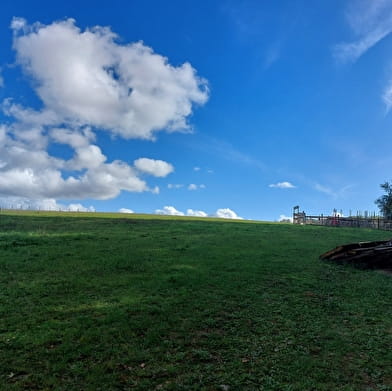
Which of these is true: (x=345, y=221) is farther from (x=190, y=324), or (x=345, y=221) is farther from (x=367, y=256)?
(x=190, y=324)

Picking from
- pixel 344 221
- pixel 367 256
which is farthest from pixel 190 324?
pixel 344 221

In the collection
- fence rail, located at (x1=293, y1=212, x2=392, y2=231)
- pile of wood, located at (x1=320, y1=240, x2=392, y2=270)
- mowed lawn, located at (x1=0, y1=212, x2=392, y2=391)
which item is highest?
fence rail, located at (x1=293, y1=212, x2=392, y2=231)

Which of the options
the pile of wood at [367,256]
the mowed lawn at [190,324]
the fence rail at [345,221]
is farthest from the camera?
the fence rail at [345,221]

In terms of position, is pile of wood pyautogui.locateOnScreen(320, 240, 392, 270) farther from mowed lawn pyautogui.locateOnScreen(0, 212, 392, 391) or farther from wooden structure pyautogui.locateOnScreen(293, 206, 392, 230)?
wooden structure pyautogui.locateOnScreen(293, 206, 392, 230)

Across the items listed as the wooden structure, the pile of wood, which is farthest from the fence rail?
the pile of wood

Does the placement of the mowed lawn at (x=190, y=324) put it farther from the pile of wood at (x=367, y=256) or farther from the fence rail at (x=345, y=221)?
the fence rail at (x=345, y=221)

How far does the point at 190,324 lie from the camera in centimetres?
671

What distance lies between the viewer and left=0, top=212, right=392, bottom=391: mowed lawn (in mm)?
4926

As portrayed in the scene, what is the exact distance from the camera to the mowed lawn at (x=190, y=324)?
16.2ft

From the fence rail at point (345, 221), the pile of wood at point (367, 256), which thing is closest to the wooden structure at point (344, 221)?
the fence rail at point (345, 221)

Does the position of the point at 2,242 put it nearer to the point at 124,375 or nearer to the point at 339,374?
the point at 124,375

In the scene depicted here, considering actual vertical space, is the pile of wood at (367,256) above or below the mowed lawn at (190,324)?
above

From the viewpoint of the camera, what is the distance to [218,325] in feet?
22.1

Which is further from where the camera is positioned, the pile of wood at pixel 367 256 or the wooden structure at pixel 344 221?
the wooden structure at pixel 344 221
